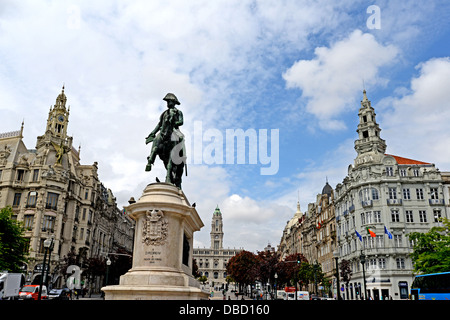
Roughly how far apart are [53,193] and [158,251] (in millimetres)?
51140

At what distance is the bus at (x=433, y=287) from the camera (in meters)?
25.4

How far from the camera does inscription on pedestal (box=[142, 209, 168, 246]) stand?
13094mm

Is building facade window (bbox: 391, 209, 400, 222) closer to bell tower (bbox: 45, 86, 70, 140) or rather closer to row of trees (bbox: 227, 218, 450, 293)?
row of trees (bbox: 227, 218, 450, 293)

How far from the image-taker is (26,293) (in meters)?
35.0

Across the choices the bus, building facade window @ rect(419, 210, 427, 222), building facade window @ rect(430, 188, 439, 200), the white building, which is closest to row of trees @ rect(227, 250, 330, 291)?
the white building

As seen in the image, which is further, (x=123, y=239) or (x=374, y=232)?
(x=123, y=239)

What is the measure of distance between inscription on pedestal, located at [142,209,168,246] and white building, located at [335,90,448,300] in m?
41.9

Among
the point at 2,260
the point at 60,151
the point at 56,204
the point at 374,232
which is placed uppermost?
the point at 60,151

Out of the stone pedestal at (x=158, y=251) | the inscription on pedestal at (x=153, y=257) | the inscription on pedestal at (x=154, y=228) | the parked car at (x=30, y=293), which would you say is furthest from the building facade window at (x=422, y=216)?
the inscription on pedestal at (x=153, y=257)

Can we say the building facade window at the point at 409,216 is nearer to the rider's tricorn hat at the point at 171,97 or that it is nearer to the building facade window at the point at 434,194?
the building facade window at the point at 434,194
